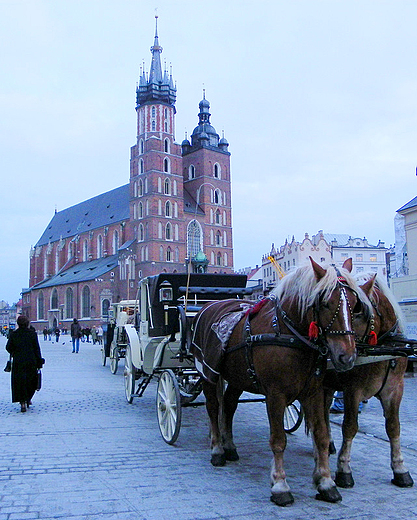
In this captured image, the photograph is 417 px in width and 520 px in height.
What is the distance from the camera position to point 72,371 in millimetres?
14445

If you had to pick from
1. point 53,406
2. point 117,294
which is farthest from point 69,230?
point 53,406

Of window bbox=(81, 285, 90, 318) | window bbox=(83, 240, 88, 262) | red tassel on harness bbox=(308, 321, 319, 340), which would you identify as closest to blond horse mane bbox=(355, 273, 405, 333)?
red tassel on harness bbox=(308, 321, 319, 340)

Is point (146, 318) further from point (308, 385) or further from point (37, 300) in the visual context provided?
point (37, 300)

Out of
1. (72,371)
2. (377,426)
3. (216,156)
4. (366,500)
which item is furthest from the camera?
(216,156)

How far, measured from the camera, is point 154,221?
57875mm

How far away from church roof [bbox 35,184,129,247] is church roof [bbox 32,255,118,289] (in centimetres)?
506

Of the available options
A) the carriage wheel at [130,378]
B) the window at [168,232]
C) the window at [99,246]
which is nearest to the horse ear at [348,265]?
the carriage wheel at [130,378]

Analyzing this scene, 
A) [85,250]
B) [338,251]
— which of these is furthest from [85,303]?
[338,251]

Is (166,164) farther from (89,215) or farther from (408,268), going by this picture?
(408,268)

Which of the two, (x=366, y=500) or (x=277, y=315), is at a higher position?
(x=277, y=315)

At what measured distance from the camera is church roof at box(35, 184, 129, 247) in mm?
68238

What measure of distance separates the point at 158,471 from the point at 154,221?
177ft

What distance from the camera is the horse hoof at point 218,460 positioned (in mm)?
4762

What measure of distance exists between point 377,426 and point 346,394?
104 inches
